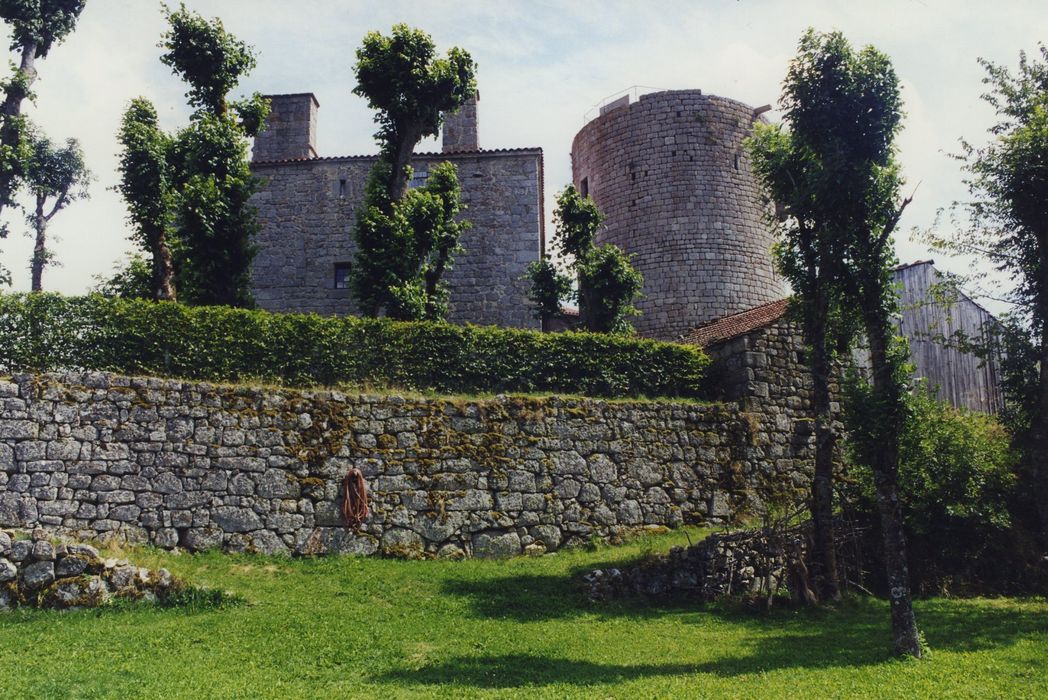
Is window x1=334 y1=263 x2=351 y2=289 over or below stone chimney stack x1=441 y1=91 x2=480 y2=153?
below

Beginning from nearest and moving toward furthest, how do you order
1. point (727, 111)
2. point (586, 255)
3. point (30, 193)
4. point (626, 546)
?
point (626, 546) → point (586, 255) → point (727, 111) → point (30, 193)

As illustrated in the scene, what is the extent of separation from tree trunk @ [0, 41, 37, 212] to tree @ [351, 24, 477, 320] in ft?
28.5

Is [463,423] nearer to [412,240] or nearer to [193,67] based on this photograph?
[412,240]

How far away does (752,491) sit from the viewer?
54.2 feet

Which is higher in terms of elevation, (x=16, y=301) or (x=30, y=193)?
(x=30, y=193)

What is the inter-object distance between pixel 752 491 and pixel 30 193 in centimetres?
2497

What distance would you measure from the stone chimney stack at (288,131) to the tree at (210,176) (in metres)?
5.53

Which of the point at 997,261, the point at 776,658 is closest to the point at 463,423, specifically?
the point at 776,658

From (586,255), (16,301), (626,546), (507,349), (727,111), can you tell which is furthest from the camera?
(727,111)

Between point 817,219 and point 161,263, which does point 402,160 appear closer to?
point 161,263

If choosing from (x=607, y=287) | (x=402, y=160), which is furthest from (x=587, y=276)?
(x=402, y=160)

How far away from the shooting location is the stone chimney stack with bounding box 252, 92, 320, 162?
24984mm

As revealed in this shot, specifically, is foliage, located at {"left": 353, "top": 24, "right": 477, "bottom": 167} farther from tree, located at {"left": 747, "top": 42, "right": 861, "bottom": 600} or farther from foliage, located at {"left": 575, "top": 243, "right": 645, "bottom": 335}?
tree, located at {"left": 747, "top": 42, "right": 861, "bottom": 600}

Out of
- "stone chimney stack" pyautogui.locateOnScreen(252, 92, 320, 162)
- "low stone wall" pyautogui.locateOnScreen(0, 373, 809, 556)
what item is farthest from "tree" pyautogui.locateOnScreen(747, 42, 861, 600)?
"stone chimney stack" pyautogui.locateOnScreen(252, 92, 320, 162)
